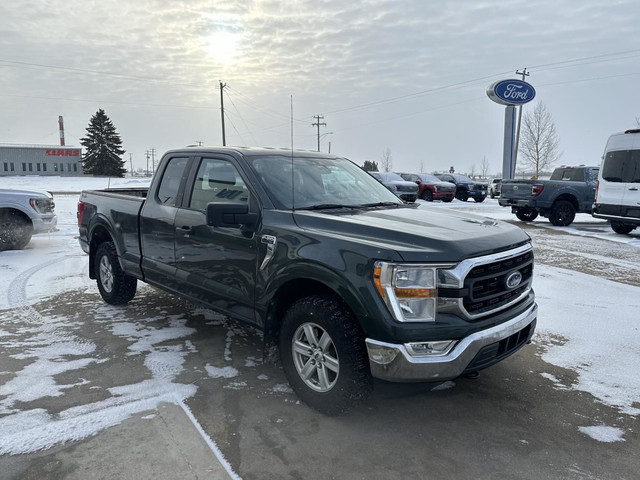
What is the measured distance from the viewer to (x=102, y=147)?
209 feet

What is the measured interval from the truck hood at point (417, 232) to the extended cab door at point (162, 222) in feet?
5.32

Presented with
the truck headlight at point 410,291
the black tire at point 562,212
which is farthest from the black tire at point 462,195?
the truck headlight at point 410,291

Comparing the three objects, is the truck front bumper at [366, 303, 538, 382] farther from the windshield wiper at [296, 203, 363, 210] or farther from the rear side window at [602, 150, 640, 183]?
the rear side window at [602, 150, 640, 183]

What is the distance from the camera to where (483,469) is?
103 inches

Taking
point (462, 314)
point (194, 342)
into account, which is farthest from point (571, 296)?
point (194, 342)

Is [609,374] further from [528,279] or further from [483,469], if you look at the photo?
[483,469]

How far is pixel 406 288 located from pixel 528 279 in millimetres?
1244

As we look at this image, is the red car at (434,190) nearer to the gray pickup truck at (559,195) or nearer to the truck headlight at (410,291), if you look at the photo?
the gray pickup truck at (559,195)

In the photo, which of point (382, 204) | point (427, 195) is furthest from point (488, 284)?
point (427, 195)

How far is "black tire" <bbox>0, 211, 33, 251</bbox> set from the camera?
885cm

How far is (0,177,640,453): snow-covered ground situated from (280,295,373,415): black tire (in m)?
0.84

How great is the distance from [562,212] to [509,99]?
14.8m

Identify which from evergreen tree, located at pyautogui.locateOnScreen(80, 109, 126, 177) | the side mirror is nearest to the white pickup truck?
the side mirror

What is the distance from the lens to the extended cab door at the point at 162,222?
176 inches
